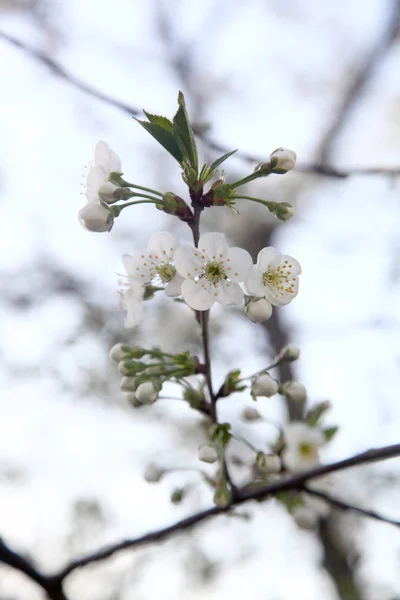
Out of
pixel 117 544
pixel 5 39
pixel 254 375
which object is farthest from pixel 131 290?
pixel 5 39

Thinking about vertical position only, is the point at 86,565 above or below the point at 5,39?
below

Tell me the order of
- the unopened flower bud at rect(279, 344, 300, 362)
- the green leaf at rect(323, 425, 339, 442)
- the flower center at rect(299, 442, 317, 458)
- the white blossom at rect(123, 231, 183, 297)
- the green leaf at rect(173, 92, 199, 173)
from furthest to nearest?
1. the green leaf at rect(323, 425, 339, 442)
2. the flower center at rect(299, 442, 317, 458)
3. the unopened flower bud at rect(279, 344, 300, 362)
4. the white blossom at rect(123, 231, 183, 297)
5. the green leaf at rect(173, 92, 199, 173)

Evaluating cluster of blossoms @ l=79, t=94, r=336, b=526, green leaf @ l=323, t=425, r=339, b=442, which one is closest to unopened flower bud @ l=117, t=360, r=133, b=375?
cluster of blossoms @ l=79, t=94, r=336, b=526

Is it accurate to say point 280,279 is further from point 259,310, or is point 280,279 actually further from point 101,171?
point 101,171

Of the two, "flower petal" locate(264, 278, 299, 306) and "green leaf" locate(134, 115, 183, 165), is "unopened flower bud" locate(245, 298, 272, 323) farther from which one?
"green leaf" locate(134, 115, 183, 165)

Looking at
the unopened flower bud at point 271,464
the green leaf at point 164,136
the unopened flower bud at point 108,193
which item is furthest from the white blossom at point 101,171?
the unopened flower bud at point 271,464

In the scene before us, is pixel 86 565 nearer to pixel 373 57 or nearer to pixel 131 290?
pixel 131 290
